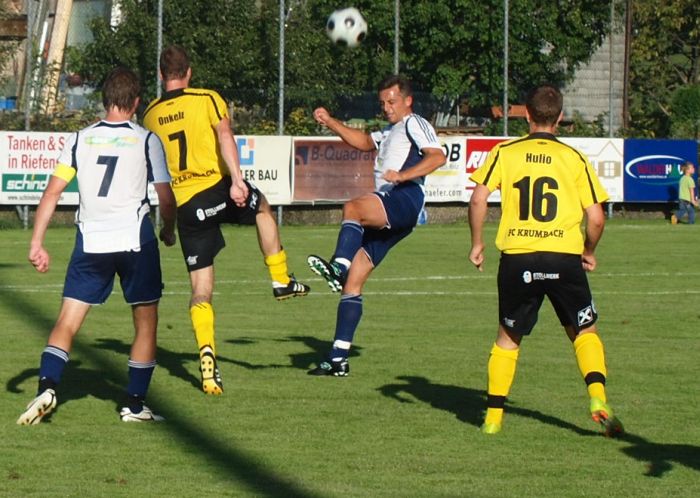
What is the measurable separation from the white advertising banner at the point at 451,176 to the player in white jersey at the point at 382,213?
19.8 m

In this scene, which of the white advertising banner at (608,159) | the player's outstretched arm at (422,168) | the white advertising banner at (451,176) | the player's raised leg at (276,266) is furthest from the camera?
the white advertising banner at (608,159)

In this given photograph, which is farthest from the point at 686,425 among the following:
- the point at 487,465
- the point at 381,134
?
the point at 381,134

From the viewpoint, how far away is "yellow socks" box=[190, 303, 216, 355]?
33.4 ft

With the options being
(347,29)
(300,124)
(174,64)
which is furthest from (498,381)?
(300,124)

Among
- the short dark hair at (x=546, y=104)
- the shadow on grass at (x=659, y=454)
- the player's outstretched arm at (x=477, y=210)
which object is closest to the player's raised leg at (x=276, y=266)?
the player's outstretched arm at (x=477, y=210)

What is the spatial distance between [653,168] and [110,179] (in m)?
25.8

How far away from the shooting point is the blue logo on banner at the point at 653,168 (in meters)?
32.8

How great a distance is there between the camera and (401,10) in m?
37.9

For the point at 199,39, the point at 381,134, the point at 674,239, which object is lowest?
the point at 674,239

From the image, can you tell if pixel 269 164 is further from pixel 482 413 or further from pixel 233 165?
pixel 482 413

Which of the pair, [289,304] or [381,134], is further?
[289,304]

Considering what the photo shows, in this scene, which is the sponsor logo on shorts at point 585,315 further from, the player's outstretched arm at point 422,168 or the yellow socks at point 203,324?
the yellow socks at point 203,324

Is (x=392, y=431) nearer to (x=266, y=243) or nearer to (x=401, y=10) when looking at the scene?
(x=266, y=243)

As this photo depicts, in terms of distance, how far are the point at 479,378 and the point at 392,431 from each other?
7.65 feet
